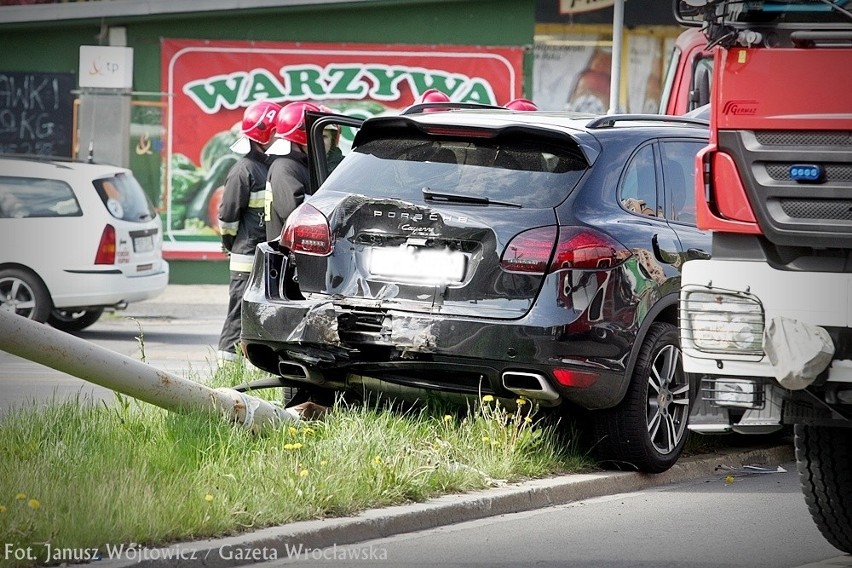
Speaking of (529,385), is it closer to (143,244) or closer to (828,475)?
(828,475)

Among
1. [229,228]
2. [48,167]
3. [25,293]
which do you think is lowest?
[25,293]

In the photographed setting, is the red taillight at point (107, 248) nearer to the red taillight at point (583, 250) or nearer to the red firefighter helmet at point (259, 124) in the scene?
the red firefighter helmet at point (259, 124)

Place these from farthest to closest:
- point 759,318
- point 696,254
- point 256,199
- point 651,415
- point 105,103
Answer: point 105,103
point 256,199
point 696,254
point 651,415
point 759,318

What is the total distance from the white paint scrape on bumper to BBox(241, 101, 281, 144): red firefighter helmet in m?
5.85

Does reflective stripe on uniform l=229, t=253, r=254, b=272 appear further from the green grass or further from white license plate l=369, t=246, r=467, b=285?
white license plate l=369, t=246, r=467, b=285

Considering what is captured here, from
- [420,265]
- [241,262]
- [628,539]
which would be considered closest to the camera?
[628,539]

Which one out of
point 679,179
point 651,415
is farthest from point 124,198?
point 651,415

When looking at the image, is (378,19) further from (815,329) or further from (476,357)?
(815,329)

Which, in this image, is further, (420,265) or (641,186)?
(641,186)

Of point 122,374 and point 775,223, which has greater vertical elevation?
point 775,223

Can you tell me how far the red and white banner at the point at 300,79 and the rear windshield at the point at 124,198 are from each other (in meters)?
5.19

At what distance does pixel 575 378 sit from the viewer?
23.9 feet

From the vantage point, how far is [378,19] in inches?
858

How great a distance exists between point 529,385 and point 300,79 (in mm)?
14813
